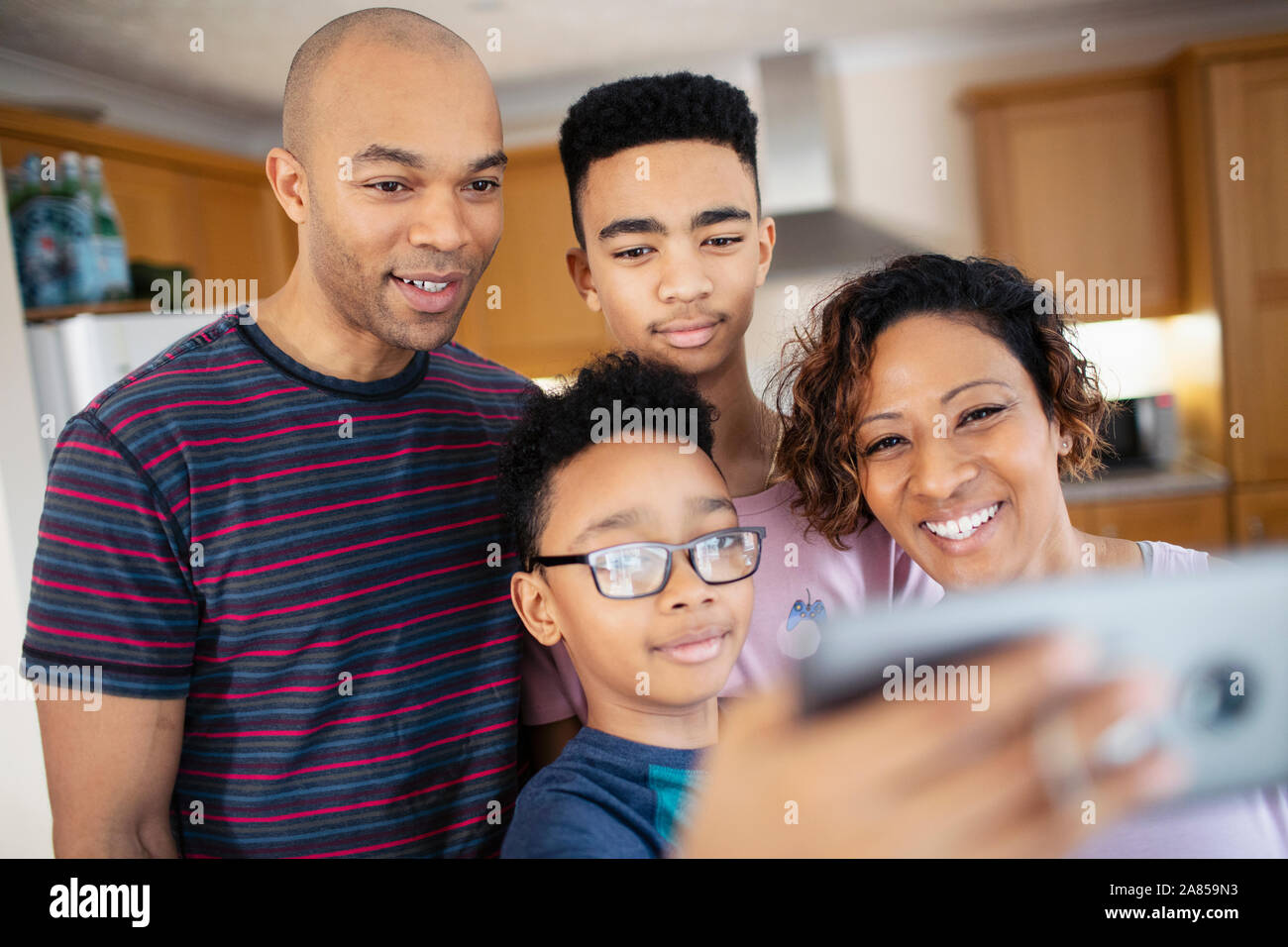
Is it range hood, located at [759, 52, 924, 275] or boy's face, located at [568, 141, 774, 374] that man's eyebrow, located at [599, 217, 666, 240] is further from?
range hood, located at [759, 52, 924, 275]

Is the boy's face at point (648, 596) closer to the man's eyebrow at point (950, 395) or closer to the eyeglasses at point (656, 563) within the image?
the eyeglasses at point (656, 563)

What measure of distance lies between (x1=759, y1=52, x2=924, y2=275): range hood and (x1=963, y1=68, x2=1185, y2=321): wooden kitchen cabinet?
4.2 inches

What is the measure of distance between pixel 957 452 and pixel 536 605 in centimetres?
33

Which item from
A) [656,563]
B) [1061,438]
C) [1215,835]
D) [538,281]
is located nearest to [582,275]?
[538,281]

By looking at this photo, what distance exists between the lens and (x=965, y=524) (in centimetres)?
65

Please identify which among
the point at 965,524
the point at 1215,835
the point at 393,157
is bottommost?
the point at 1215,835

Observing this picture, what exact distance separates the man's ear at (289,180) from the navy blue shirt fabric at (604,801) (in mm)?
471

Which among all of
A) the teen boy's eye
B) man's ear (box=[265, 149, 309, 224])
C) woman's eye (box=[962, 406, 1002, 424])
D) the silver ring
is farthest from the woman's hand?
man's ear (box=[265, 149, 309, 224])

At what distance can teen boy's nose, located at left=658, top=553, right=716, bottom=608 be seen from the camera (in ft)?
2.04

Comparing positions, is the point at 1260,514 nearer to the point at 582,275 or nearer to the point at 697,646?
the point at 697,646

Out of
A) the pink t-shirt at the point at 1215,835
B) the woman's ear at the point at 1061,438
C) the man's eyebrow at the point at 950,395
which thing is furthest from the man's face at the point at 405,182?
the pink t-shirt at the point at 1215,835

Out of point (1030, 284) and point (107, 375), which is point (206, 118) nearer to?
point (107, 375)
